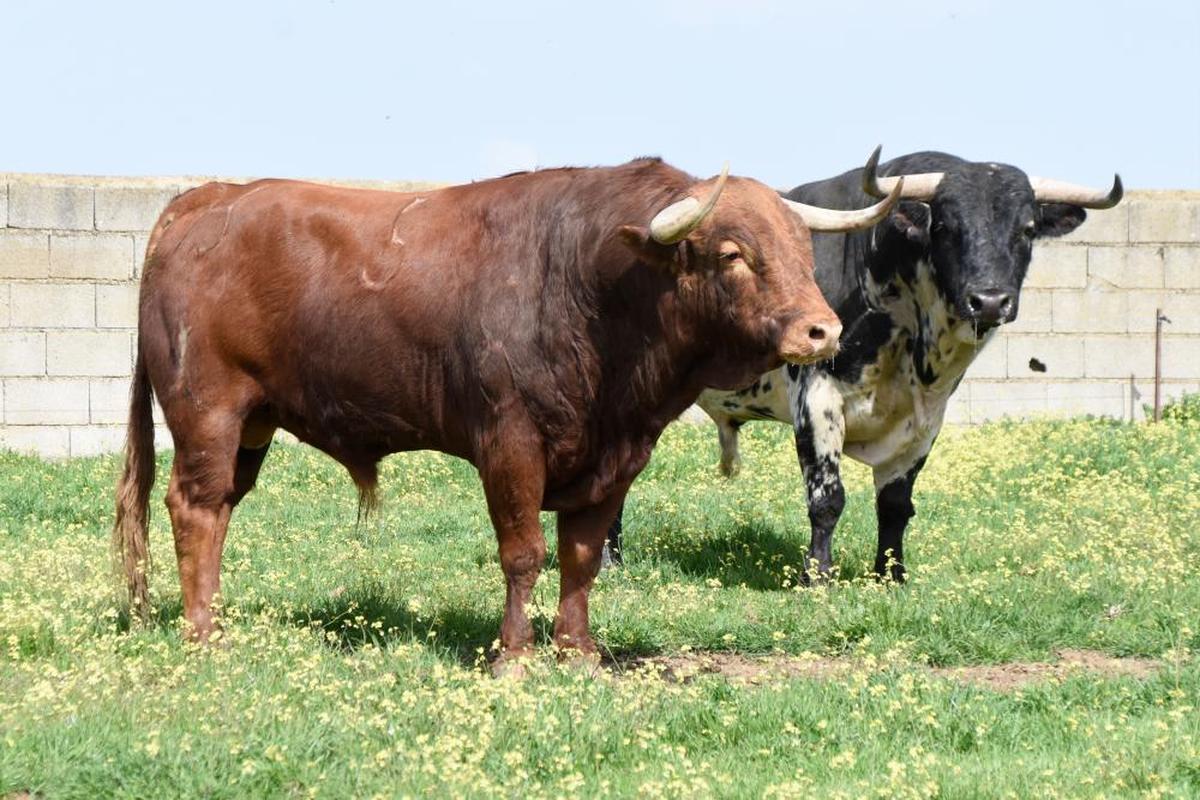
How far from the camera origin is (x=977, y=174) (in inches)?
303

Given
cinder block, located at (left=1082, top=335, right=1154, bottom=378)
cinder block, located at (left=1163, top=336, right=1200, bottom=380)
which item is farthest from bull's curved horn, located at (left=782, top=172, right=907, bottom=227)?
cinder block, located at (left=1163, top=336, right=1200, bottom=380)

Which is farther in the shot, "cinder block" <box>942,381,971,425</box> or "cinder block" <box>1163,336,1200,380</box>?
"cinder block" <box>1163,336,1200,380</box>

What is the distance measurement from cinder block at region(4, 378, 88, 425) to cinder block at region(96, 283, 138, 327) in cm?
58

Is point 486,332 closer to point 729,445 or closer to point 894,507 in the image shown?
point 894,507

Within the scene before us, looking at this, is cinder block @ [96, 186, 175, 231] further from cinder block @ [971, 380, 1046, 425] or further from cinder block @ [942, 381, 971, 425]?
cinder block @ [971, 380, 1046, 425]

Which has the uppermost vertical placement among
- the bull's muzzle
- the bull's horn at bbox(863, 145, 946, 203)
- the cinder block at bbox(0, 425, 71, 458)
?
the bull's horn at bbox(863, 145, 946, 203)

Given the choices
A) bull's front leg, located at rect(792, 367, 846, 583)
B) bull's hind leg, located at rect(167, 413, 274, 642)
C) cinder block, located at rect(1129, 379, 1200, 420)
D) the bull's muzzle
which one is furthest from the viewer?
cinder block, located at rect(1129, 379, 1200, 420)

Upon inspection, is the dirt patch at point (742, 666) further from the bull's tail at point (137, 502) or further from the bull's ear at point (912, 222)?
the bull's ear at point (912, 222)

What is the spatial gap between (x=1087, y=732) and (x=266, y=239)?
3.62 m

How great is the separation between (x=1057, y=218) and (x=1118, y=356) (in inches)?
278

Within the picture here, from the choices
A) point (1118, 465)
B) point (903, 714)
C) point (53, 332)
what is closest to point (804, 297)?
point (903, 714)

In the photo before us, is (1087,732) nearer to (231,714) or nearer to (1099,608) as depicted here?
(1099,608)

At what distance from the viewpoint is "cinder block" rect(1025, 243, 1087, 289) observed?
571 inches

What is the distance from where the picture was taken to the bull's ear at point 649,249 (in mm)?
5492
